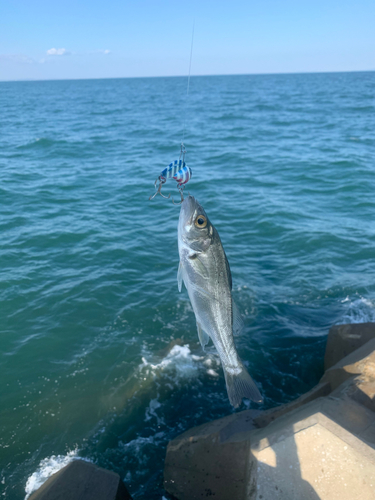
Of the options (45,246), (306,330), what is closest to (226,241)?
(306,330)

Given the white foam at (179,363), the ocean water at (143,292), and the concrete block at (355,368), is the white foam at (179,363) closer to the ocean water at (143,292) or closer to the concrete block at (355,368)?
the ocean water at (143,292)

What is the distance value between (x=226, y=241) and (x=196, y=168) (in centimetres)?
1096

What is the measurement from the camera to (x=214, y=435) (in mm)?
6266

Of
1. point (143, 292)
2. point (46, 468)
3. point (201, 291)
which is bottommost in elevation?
point (46, 468)

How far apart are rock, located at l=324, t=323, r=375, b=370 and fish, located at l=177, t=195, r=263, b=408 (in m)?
4.23

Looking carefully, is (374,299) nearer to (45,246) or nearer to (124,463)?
(124,463)

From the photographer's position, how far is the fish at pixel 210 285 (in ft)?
15.8

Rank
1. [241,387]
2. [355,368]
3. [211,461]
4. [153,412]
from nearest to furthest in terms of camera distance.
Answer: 1. [241,387]
2. [211,461]
3. [355,368]
4. [153,412]

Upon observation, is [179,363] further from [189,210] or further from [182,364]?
[189,210]

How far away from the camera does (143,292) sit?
13000 mm

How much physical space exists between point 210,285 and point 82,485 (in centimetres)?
364

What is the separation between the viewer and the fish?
15.8ft

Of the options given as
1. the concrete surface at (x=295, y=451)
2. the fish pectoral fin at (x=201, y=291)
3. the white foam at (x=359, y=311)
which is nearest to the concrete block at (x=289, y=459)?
the concrete surface at (x=295, y=451)

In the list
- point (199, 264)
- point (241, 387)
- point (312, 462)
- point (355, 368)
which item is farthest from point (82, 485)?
point (355, 368)
